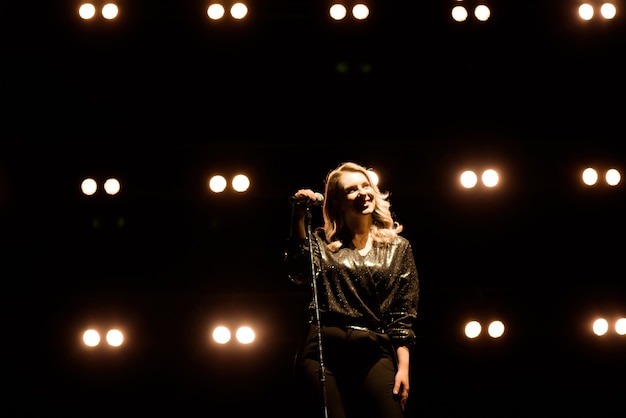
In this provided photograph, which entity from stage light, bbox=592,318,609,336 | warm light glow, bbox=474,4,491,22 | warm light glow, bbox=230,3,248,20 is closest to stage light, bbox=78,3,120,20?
warm light glow, bbox=230,3,248,20

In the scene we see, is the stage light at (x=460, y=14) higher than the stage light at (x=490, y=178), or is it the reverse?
the stage light at (x=460, y=14)

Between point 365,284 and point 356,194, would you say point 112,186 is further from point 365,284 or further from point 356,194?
point 365,284

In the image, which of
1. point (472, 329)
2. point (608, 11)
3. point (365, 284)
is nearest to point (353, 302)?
point (365, 284)

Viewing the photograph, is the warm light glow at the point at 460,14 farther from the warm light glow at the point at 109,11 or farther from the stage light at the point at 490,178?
the warm light glow at the point at 109,11

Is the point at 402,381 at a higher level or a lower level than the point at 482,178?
lower

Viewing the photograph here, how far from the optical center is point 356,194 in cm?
295

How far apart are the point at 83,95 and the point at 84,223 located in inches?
25.3

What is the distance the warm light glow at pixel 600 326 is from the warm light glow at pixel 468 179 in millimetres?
894

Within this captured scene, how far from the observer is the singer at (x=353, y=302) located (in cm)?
268

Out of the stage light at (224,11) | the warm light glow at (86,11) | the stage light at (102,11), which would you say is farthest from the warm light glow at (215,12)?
the warm light glow at (86,11)

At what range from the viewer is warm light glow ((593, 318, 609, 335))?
3.67m

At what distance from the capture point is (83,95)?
3768 mm

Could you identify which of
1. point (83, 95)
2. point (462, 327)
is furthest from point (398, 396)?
point (83, 95)

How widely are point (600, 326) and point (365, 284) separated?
58.6 inches
